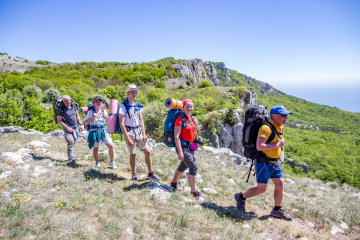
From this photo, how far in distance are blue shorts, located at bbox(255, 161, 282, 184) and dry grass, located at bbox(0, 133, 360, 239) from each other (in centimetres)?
95

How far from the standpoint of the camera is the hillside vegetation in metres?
14.9

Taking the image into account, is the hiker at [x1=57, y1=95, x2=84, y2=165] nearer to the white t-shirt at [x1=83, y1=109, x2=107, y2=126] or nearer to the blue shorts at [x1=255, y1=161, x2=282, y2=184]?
the white t-shirt at [x1=83, y1=109, x2=107, y2=126]

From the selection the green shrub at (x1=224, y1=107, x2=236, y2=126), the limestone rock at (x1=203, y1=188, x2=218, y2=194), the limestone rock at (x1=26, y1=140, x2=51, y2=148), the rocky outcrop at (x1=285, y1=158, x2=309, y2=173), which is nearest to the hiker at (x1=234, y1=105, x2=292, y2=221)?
the limestone rock at (x1=203, y1=188, x2=218, y2=194)

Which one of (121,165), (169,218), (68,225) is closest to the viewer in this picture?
(68,225)

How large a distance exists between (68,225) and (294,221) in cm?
458

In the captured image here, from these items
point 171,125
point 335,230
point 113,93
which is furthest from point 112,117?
point 113,93

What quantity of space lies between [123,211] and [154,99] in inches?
869

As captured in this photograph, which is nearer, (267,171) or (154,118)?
(267,171)

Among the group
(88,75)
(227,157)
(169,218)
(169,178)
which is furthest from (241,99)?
(88,75)

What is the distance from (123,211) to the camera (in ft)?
12.1

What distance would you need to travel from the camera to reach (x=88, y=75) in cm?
4109

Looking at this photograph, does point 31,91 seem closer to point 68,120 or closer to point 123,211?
point 68,120

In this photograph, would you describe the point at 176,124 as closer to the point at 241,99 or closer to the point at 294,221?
the point at 294,221

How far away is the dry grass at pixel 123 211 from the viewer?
9.94ft
